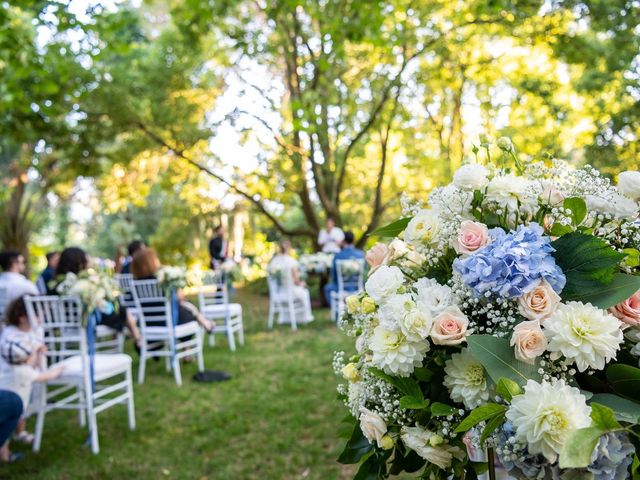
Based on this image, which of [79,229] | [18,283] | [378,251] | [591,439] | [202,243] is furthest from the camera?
[79,229]

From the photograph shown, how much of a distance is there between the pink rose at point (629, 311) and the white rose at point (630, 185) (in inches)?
9.8

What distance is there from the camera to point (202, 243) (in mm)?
19656

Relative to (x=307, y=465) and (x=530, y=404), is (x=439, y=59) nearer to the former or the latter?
(x=307, y=465)

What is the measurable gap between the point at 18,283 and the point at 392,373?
5121 millimetres

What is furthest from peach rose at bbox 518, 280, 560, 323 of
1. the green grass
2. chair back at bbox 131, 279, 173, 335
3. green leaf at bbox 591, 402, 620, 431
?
chair back at bbox 131, 279, 173, 335

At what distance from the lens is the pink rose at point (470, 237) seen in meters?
1.02

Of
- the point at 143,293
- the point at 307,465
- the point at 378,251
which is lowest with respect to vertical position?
the point at 307,465

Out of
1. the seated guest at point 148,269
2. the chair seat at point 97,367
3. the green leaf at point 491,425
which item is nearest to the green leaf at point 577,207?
the green leaf at point 491,425

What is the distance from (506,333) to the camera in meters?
0.93

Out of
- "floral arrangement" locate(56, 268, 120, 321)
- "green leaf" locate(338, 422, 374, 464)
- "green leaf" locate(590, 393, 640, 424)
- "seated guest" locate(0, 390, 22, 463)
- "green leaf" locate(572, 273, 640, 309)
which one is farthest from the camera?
"floral arrangement" locate(56, 268, 120, 321)

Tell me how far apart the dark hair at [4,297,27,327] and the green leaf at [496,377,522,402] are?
3.68 metres

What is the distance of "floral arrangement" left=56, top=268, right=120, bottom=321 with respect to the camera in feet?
12.1

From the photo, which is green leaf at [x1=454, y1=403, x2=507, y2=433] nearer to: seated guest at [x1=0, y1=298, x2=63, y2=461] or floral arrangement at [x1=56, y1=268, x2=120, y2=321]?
seated guest at [x1=0, y1=298, x2=63, y2=461]

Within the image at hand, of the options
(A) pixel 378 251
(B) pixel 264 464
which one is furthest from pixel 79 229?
(A) pixel 378 251
